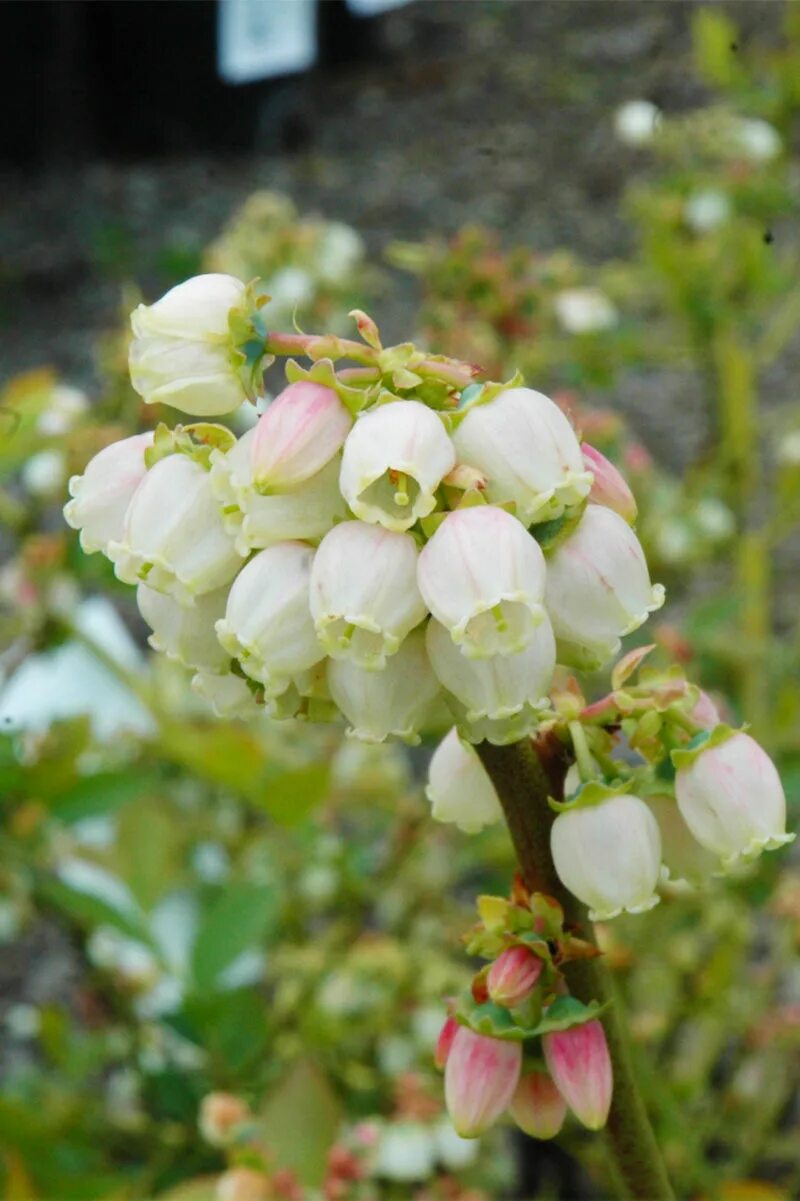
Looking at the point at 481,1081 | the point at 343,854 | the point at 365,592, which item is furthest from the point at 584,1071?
the point at 343,854

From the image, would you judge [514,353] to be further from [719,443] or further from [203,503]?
[203,503]

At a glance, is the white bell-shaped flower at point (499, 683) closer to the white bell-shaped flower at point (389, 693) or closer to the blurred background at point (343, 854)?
the white bell-shaped flower at point (389, 693)

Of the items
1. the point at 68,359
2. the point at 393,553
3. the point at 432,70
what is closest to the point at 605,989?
the point at 393,553

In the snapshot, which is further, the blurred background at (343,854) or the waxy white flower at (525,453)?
the blurred background at (343,854)

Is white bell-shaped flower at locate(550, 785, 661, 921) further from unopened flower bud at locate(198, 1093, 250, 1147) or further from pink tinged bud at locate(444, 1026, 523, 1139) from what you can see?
unopened flower bud at locate(198, 1093, 250, 1147)

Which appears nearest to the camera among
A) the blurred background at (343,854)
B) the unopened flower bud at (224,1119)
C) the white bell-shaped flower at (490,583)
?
the white bell-shaped flower at (490,583)

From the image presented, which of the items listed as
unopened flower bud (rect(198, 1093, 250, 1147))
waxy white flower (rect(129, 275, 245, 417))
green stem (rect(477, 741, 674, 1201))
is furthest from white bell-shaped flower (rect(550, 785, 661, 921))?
unopened flower bud (rect(198, 1093, 250, 1147))

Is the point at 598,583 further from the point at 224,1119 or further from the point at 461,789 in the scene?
the point at 224,1119

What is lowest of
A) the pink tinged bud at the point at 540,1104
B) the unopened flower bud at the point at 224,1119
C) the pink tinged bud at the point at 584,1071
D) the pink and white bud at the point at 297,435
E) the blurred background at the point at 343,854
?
the blurred background at the point at 343,854

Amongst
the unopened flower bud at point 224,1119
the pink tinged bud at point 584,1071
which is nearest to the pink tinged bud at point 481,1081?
the pink tinged bud at point 584,1071
